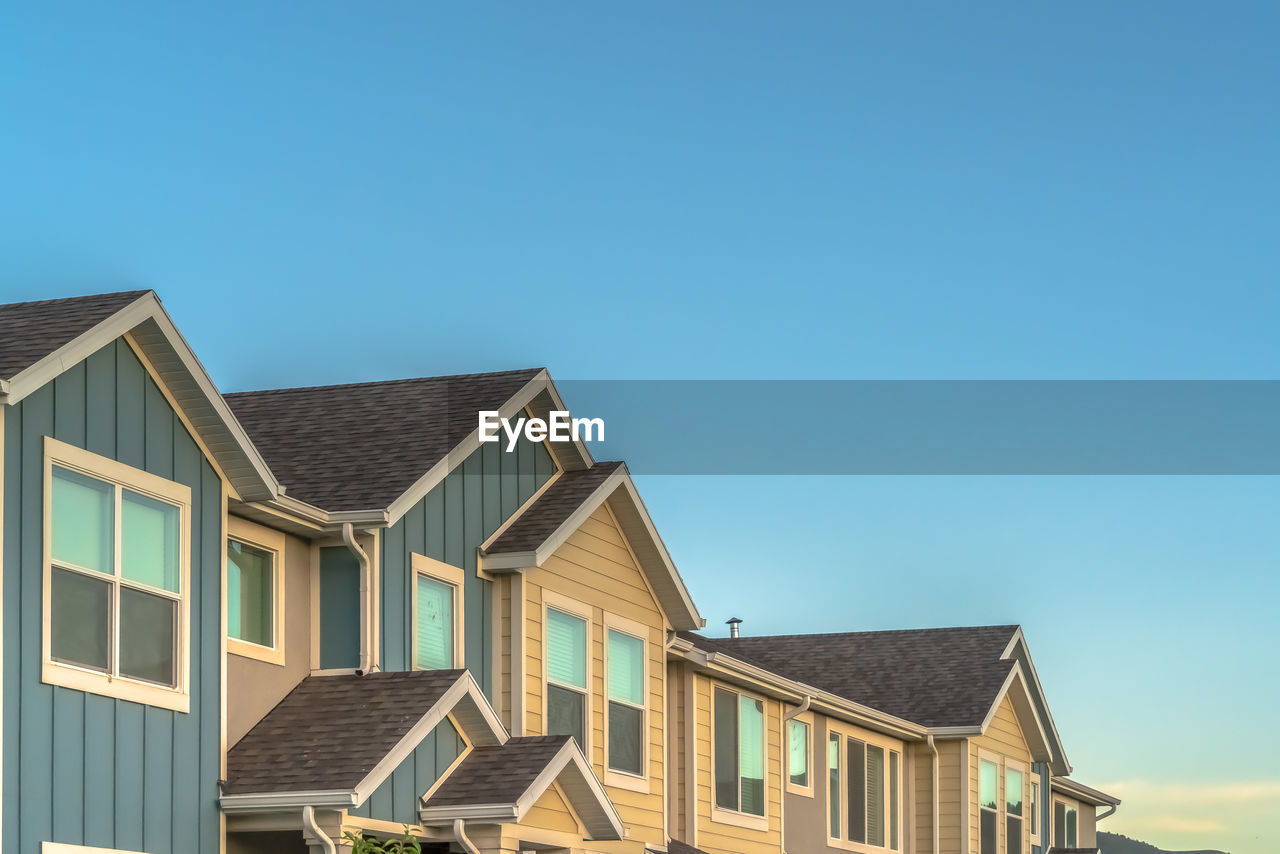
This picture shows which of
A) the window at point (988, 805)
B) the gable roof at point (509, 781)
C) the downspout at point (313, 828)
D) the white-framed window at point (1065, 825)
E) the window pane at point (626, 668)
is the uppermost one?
the window pane at point (626, 668)

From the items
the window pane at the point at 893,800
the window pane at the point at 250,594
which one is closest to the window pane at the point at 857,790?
the window pane at the point at 893,800

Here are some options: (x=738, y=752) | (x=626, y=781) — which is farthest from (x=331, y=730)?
(x=738, y=752)

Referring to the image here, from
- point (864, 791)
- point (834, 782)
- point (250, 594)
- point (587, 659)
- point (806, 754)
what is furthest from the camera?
point (864, 791)

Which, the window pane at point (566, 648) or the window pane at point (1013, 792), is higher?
the window pane at point (566, 648)

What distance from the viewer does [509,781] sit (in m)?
16.6

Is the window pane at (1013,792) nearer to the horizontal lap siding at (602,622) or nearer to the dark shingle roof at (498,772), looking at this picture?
the horizontal lap siding at (602,622)

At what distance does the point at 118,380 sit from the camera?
47.0 feet

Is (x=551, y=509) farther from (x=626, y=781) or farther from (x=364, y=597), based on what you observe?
(x=364, y=597)

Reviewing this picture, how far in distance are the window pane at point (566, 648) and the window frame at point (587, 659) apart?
0.05 metres

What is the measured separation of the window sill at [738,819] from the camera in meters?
25.3

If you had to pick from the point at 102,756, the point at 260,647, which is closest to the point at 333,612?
the point at 260,647

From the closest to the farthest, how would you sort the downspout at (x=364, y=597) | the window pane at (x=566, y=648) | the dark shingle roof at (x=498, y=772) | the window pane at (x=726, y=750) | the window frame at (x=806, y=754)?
the dark shingle roof at (x=498, y=772) → the downspout at (x=364, y=597) → the window pane at (x=566, y=648) → the window pane at (x=726, y=750) → the window frame at (x=806, y=754)

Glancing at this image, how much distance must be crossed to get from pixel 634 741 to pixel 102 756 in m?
9.22

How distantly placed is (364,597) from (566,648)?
4.00 meters
